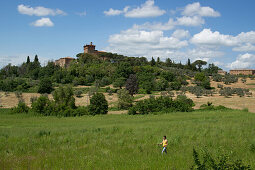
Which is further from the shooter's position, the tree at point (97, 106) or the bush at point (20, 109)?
the tree at point (97, 106)

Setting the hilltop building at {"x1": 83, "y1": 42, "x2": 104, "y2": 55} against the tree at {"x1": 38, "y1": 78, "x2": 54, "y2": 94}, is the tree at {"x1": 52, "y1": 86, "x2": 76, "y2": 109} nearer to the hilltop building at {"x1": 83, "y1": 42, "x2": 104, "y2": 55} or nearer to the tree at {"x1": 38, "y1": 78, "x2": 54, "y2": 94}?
the tree at {"x1": 38, "y1": 78, "x2": 54, "y2": 94}

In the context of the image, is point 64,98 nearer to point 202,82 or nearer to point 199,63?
point 202,82

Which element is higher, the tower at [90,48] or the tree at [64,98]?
the tower at [90,48]

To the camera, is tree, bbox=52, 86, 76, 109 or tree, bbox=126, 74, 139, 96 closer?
tree, bbox=52, 86, 76, 109

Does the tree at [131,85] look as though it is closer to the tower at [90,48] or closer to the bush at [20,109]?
the bush at [20,109]

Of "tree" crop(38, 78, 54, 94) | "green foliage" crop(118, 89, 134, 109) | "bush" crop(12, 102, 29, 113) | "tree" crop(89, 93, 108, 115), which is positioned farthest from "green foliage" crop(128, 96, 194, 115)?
"tree" crop(38, 78, 54, 94)

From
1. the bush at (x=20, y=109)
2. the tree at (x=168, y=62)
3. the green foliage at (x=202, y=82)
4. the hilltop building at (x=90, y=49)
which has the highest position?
the hilltop building at (x=90, y=49)

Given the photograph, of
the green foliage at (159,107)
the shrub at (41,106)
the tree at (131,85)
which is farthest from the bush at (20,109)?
the tree at (131,85)

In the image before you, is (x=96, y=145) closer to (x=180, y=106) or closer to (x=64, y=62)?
(x=180, y=106)

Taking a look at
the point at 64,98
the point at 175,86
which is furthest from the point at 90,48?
the point at 64,98

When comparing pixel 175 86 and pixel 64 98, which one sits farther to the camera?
pixel 175 86

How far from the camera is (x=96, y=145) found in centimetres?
1424

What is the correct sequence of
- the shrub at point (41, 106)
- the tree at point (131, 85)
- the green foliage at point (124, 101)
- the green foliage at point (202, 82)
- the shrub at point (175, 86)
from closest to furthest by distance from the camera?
the shrub at point (41, 106), the green foliage at point (124, 101), the tree at point (131, 85), the shrub at point (175, 86), the green foliage at point (202, 82)

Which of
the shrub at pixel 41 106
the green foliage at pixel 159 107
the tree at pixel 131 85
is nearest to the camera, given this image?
the green foliage at pixel 159 107
